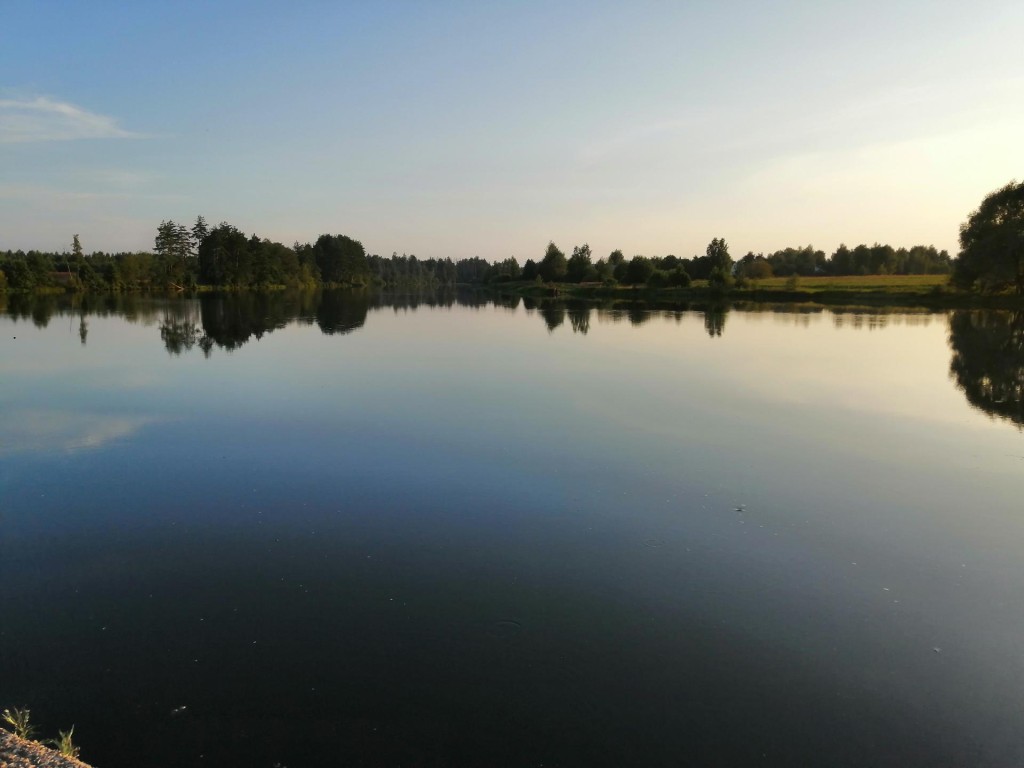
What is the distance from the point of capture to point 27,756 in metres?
3.86

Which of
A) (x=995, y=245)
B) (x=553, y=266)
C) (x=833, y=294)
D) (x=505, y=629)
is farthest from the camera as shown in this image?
(x=553, y=266)

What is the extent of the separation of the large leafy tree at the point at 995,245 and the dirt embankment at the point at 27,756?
212ft

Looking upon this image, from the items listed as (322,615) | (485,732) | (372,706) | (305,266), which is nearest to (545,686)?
(485,732)

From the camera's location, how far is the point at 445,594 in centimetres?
646

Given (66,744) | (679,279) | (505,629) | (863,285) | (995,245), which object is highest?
(995,245)

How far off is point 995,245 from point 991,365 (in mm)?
38593

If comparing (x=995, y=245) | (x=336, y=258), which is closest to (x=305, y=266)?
(x=336, y=258)

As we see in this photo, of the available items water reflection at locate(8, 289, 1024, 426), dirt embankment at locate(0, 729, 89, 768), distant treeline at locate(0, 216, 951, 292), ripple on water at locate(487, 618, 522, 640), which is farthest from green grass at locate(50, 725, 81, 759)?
distant treeline at locate(0, 216, 951, 292)

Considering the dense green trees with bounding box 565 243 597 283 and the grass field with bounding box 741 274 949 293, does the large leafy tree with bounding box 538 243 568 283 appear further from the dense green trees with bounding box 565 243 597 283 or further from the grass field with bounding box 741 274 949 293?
the grass field with bounding box 741 274 949 293

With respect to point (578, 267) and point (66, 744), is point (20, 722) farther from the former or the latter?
point (578, 267)

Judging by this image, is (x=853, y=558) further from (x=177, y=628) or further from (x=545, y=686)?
(x=177, y=628)

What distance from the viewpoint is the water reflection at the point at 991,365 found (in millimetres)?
16438

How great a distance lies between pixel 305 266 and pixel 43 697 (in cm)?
11888

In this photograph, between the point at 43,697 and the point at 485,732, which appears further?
the point at 43,697
